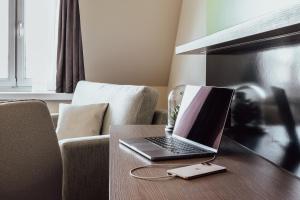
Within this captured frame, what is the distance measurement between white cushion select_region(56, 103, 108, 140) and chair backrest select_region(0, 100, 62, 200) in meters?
0.84

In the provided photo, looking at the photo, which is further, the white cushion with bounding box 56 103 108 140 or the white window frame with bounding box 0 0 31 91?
the white window frame with bounding box 0 0 31 91

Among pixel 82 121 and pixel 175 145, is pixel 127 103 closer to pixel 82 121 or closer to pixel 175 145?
pixel 82 121

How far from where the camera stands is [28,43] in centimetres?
311

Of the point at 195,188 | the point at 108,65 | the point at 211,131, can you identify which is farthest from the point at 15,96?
the point at 195,188

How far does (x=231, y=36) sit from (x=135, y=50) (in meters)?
2.23

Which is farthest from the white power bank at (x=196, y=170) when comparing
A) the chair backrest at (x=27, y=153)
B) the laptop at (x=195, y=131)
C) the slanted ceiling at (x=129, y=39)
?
the slanted ceiling at (x=129, y=39)

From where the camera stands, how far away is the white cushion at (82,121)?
235 cm

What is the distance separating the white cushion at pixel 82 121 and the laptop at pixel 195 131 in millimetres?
1063

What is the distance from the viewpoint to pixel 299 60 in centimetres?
88

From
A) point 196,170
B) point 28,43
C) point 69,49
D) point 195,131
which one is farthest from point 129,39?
point 196,170

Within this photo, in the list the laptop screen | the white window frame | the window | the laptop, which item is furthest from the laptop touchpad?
the white window frame

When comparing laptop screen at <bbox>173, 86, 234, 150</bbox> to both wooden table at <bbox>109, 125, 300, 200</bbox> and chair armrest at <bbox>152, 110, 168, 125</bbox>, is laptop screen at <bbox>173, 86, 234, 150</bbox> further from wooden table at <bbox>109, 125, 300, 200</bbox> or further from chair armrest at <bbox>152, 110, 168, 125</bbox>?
chair armrest at <bbox>152, 110, 168, 125</bbox>

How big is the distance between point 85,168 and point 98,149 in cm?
12

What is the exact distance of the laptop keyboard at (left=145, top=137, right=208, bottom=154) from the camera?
1116 millimetres
